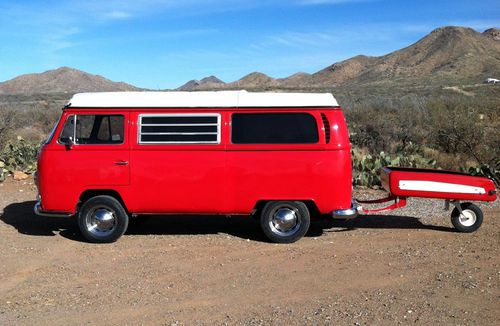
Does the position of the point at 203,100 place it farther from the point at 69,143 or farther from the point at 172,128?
the point at 69,143

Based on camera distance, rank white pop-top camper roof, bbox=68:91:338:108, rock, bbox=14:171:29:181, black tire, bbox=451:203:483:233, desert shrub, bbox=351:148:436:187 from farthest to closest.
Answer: rock, bbox=14:171:29:181 → desert shrub, bbox=351:148:436:187 → black tire, bbox=451:203:483:233 → white pop-top camper roof, bbox=68:91:338:108

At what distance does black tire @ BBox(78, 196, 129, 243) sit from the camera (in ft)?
27.2

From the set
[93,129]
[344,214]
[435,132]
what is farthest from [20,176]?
[435,132]

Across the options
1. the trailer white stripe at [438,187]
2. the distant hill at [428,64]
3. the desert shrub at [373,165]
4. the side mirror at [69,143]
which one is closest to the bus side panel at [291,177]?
the trailer white stripe at [438,187]

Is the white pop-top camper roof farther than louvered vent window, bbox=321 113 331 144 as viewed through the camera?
Yes

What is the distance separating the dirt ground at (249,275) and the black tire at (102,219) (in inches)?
7.4

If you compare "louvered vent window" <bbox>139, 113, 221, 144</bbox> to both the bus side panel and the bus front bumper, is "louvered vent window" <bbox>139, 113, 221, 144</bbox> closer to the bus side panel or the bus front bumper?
the bus side panel

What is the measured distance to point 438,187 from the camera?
8305mm

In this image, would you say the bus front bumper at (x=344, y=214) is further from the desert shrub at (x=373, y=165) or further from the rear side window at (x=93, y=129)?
the desert shrub at (x=373, y=165)

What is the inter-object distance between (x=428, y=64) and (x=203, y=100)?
108015 millimetres

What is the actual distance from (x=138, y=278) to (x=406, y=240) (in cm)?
400

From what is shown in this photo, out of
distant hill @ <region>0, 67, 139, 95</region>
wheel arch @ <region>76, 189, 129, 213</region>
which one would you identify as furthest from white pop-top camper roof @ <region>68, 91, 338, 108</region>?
distant hill @ <region>0, 67, 139, 95</region>

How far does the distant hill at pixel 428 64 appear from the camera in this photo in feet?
315

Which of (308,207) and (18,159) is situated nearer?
(308,207)
